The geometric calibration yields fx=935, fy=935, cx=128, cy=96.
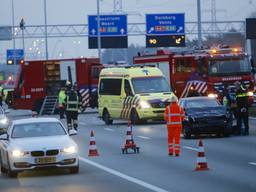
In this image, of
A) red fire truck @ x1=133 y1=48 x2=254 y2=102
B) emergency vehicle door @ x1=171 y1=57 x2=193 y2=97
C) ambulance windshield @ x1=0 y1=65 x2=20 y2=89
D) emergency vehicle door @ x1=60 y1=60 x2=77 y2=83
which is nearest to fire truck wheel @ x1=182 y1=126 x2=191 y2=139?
red fire truck @ x1=133 y1=48 x2=254 y2=102

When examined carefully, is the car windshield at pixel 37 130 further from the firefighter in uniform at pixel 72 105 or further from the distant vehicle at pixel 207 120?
the firefighter in uniform at pixel 72 105

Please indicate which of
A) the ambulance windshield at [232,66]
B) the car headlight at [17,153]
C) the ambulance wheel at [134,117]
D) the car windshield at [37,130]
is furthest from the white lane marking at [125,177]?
the ambulance windshield at [232,66]

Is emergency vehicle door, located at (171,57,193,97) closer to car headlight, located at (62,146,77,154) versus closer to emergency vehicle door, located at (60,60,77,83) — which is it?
emergency vehicle door, located at (60,60,77,83)

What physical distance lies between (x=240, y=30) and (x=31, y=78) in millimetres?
41566

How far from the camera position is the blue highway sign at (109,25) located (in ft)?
241

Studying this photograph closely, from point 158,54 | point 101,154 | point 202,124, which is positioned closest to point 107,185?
point 101,154

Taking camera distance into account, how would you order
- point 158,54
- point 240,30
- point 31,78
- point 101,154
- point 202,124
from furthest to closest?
1. point 240,30
2. point 31,78
3. point 158,54
4. point 202,124
5. point 101,154

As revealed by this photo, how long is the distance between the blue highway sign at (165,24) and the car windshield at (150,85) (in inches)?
1175

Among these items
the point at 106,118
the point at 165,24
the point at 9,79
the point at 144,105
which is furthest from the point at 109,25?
the point at 144,105

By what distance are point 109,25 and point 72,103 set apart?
41567 mm

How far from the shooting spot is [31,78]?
180 feet

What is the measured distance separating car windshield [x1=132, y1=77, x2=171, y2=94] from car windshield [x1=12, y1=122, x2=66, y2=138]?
1924 cm

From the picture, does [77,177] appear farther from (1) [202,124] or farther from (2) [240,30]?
(2) [240,30]

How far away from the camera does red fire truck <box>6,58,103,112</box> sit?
55.0m
